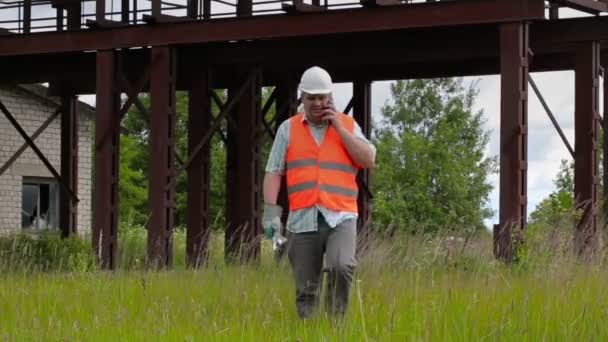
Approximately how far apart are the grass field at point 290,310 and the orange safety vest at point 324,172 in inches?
30.5

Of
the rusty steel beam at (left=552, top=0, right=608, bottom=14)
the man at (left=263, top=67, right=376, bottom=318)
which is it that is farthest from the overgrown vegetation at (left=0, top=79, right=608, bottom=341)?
the rusty steel beam at (left=552, top=0, right=608, bottom=14)

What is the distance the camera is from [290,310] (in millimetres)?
10766

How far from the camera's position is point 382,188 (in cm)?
5422

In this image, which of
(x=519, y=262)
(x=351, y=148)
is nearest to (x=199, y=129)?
(x=519, y=262)

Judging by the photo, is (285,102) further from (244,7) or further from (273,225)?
(273,225)

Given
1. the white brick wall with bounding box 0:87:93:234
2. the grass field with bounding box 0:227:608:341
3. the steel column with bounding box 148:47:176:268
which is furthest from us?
the white brick wall with bounding box 0:87:93:234

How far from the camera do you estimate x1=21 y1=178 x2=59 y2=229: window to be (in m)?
34.7

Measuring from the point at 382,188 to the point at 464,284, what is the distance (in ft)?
138

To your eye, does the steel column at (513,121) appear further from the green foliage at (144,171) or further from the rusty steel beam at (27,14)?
the green foliage at (144,171)

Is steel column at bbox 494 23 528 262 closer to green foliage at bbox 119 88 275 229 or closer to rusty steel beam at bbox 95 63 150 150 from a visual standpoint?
rusty steel beam at bbox 95 63 150 150

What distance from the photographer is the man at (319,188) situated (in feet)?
31.8

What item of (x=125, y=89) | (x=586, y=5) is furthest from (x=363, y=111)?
(x=586, y=5)

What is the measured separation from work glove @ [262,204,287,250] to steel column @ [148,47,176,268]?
40.9 feet

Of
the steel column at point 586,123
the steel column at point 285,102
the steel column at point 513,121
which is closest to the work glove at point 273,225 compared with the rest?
the steel column at point 513,121
